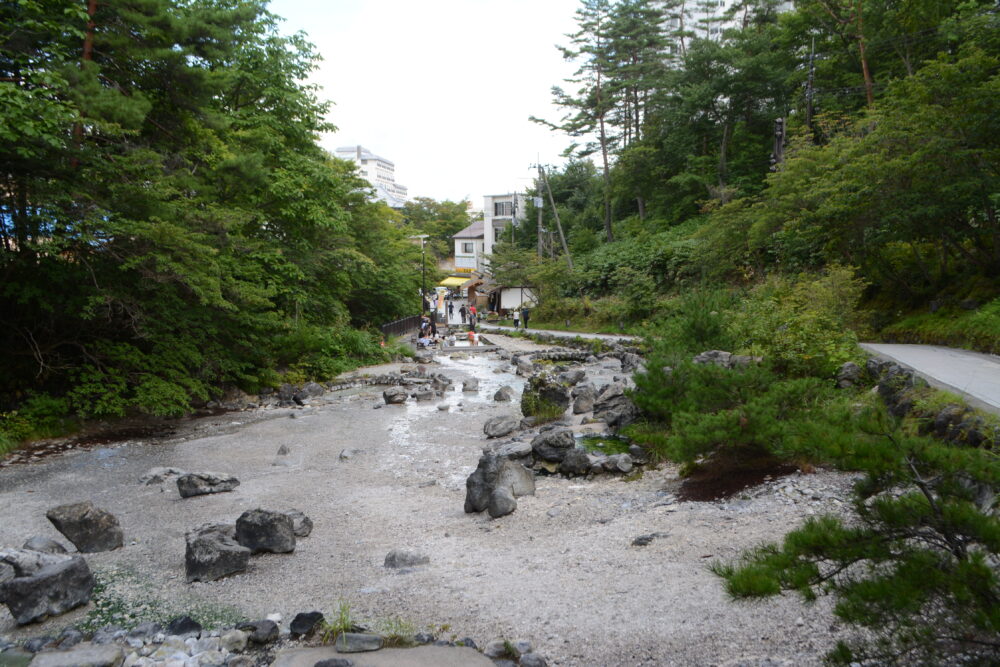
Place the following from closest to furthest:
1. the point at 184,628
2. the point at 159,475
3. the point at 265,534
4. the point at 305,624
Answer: the point at 305,624 → the point at 184,628 → the point at 265,534 → the point at 159,475

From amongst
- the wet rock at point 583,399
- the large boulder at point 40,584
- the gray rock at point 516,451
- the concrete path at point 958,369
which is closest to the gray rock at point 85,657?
the large boulder at point 40,584

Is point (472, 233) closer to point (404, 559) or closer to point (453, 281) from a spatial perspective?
point (453, 281)

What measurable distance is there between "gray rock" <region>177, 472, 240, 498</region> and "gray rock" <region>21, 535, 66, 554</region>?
81.6 inches

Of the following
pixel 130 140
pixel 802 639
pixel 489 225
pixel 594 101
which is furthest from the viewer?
pixel 489 225

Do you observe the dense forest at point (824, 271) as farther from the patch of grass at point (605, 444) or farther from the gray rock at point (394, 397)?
the gray rock at point (394, 397)

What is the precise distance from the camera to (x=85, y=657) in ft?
13.3

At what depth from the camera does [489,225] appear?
69562mm

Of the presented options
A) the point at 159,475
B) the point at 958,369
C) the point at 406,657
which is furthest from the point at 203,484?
the point at 958,369

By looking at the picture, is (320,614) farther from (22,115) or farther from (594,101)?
(594,101)

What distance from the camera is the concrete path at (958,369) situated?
6852 millimetres

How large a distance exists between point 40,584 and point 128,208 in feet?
27.7

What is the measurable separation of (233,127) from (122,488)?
11799 millimetres

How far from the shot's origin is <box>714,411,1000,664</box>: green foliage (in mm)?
2229

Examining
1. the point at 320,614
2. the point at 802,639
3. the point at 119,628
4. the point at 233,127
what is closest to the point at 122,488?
the point at 119,628
